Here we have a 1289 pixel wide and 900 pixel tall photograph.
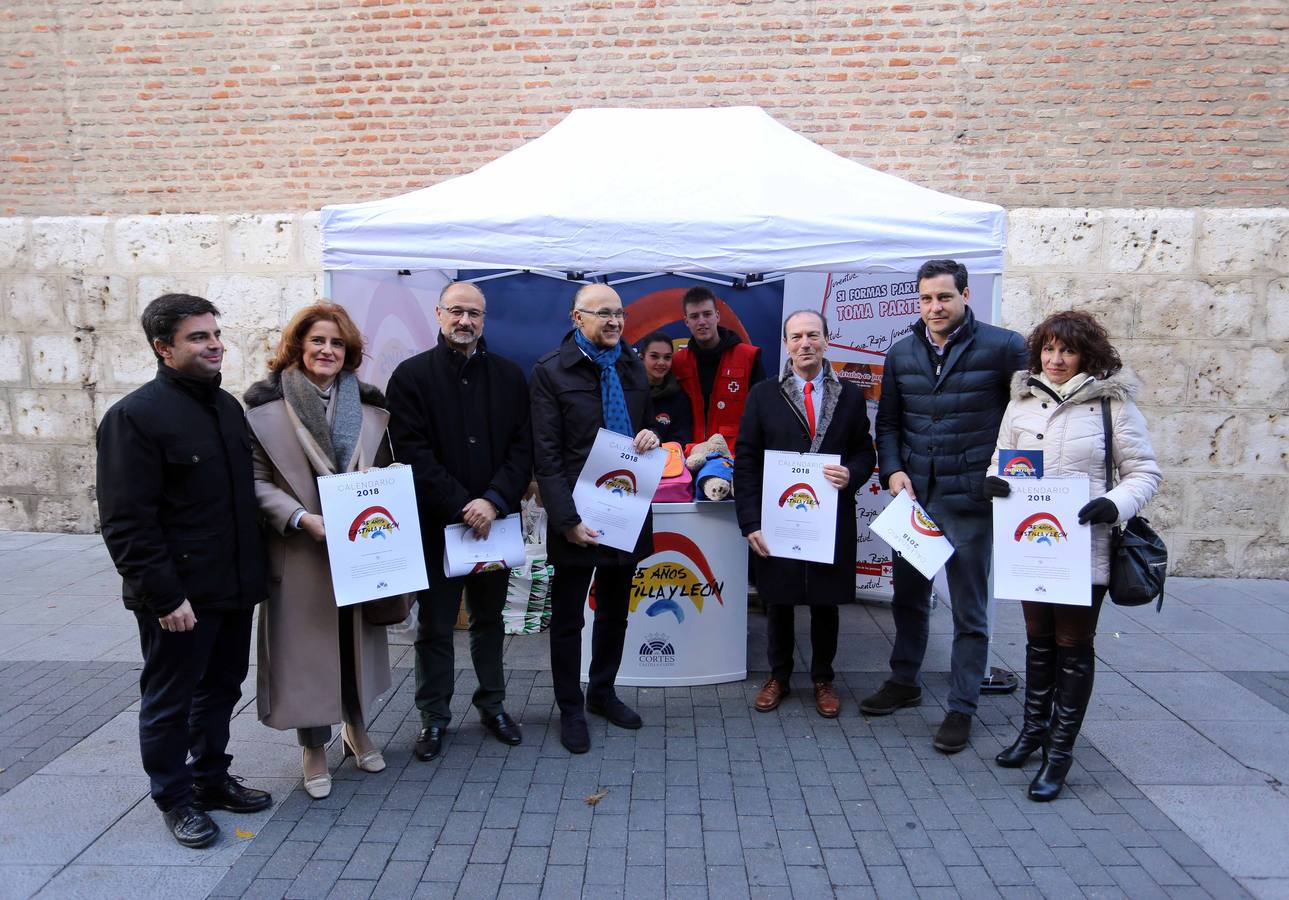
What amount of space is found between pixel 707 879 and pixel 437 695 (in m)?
1.44

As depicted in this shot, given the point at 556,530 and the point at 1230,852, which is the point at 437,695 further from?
the point at 1230,852

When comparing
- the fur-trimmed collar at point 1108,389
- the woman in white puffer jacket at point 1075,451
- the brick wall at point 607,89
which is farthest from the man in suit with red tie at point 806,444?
the brick wall at point 607,89

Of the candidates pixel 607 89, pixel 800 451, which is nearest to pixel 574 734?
pixel 800 451

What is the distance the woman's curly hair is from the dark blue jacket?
43 centimetres

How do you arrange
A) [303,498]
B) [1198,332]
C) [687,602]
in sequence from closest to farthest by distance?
[303,498] < [687,602] < [1198,332]

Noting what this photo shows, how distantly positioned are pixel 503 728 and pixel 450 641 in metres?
0.45

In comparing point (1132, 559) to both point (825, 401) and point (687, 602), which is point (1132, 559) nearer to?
point (825, 401)

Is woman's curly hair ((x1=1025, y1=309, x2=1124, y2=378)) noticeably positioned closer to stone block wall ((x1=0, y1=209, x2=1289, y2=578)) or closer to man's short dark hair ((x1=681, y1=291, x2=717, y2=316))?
man's short dark hair ((x1=681, y1=291, x2=717, y2=316))

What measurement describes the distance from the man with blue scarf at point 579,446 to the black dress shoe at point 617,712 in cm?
13

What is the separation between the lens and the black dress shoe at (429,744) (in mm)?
3764

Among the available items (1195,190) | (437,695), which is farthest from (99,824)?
(1195,190)

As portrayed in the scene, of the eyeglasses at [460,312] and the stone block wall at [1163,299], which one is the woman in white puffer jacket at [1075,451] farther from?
the stone block wall at [1163,299]

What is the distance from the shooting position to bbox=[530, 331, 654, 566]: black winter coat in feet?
12.3

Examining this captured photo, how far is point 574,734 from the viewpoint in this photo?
387cm
